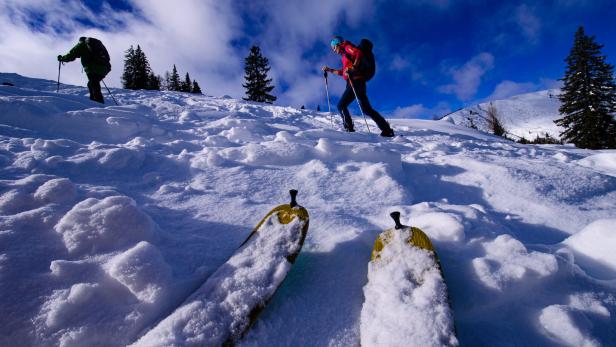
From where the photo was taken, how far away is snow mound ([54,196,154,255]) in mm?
1918

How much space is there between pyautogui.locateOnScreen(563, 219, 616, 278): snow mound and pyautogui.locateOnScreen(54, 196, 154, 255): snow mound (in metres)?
3.24

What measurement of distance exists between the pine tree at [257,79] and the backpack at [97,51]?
80.1 ft

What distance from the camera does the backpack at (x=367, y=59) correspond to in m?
6.53

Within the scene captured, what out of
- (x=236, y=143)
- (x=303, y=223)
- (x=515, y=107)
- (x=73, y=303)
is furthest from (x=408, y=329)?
(x=515, y=107)

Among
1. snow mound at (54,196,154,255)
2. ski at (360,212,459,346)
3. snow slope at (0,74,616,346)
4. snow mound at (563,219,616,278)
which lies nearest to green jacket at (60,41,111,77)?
snow slope at (0,74,616,346)

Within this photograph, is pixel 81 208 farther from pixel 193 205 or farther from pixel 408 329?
pixel 408 329

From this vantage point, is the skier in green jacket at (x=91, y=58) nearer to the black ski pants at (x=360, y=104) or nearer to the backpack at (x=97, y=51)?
the backpack at (x=97, y=51)

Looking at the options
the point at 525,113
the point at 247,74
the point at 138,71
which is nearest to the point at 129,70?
the point at 138,71

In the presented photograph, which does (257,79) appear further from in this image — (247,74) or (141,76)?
(141,76)

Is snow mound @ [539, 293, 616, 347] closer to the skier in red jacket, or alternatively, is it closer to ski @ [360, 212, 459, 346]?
ski @ [360, 212, 459, 346]

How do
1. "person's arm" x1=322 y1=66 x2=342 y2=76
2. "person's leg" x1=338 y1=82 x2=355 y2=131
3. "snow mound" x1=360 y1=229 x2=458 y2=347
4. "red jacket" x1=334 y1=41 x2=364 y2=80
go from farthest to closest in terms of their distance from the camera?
"person's arm" x1=322 y1=66 x2=342 y2=76
"person's leg" x1=338 y1=82 x2=355 y2=131
"red jacket" x1=334 y1=41 x2=364 y2=80
"snow mound" x1=360 y1=229 x2=458 y2=347

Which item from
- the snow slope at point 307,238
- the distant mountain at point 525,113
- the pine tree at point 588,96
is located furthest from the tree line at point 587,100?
the distant mountain at point 525,113

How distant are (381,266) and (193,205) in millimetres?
1987

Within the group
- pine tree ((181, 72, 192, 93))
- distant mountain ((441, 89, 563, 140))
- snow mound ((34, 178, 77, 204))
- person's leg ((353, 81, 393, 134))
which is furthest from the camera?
distant mountain ((441, 89, 563, 140))
